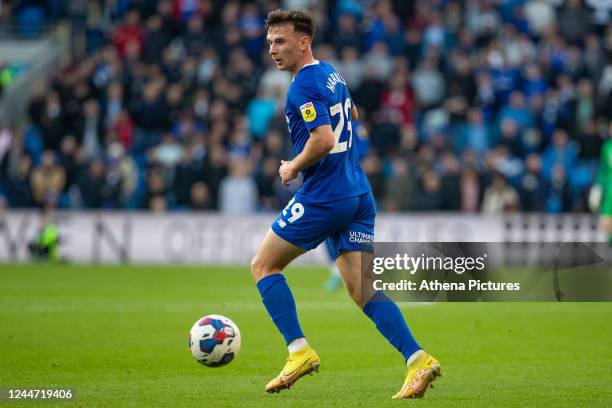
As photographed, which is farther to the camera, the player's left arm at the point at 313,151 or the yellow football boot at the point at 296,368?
the yellow football boot at the point at 296,368

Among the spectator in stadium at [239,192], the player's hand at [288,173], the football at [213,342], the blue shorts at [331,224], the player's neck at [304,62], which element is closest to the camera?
the player's hand at [288,173]

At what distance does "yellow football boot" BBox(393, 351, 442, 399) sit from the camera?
25.1 ft

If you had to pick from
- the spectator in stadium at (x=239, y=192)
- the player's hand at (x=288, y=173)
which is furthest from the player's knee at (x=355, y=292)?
the spectator in stadium at (x=239, y=192)

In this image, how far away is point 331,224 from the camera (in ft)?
25.6

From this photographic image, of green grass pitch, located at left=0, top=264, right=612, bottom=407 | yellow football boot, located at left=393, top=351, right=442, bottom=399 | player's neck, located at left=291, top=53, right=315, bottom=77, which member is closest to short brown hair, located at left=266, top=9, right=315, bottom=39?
player's neck, located at left=291, top=53, right=315, bottom=77

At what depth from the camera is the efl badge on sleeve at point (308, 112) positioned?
24.9 ft

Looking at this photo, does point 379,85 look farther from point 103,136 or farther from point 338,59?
point 103,136

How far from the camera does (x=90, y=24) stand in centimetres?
2872

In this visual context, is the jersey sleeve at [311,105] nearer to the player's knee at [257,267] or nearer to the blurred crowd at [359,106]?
the player's knee at [257,267]

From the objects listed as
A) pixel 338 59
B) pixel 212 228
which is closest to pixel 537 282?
pixel 212 228

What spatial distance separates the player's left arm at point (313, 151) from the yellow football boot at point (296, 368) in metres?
1.19

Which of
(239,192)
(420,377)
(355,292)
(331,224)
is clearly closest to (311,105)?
(331,224)

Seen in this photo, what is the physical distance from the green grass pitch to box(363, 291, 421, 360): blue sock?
0.36m

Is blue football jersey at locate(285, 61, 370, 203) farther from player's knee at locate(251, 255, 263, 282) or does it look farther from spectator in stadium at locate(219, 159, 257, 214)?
spectator in stadium at locate(219, 159, 257, 214)
